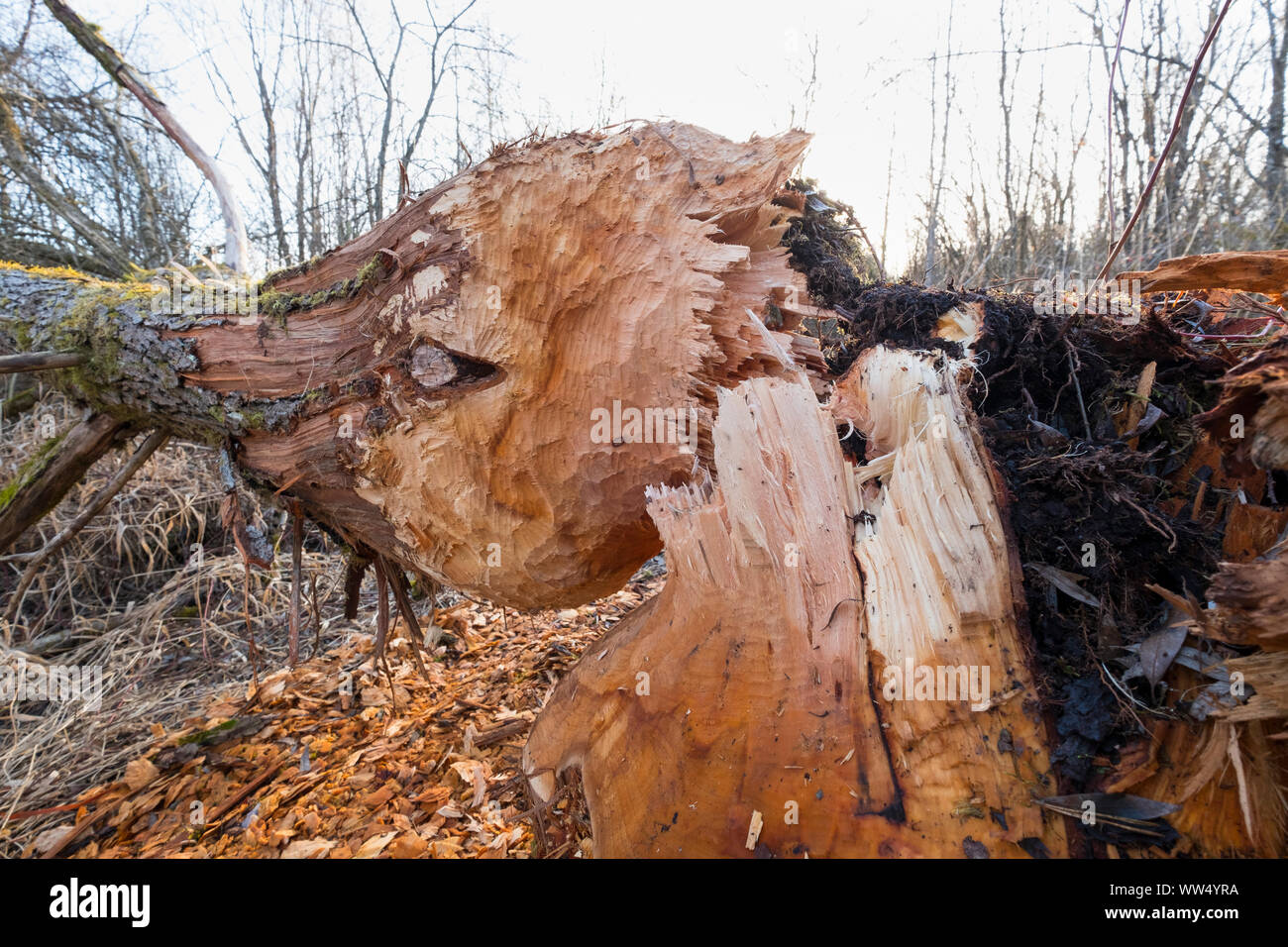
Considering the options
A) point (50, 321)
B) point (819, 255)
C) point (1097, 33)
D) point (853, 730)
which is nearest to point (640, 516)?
point (853, 730)

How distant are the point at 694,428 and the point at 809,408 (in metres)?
0.36

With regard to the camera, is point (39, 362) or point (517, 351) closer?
point (517, 351)

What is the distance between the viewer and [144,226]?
7.65 meters

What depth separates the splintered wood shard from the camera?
4.40 feet

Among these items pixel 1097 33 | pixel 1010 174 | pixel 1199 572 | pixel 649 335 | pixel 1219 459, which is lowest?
pixel 1199 572

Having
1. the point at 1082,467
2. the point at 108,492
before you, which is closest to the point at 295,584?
the point at 108,492

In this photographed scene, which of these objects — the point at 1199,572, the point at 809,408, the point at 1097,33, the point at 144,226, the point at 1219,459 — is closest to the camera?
the point at 1199,572

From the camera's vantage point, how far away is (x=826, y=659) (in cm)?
150

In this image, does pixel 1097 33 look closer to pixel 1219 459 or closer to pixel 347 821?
pixel 1219 459

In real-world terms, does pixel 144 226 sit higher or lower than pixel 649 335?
higher

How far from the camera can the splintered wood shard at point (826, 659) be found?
134cm
